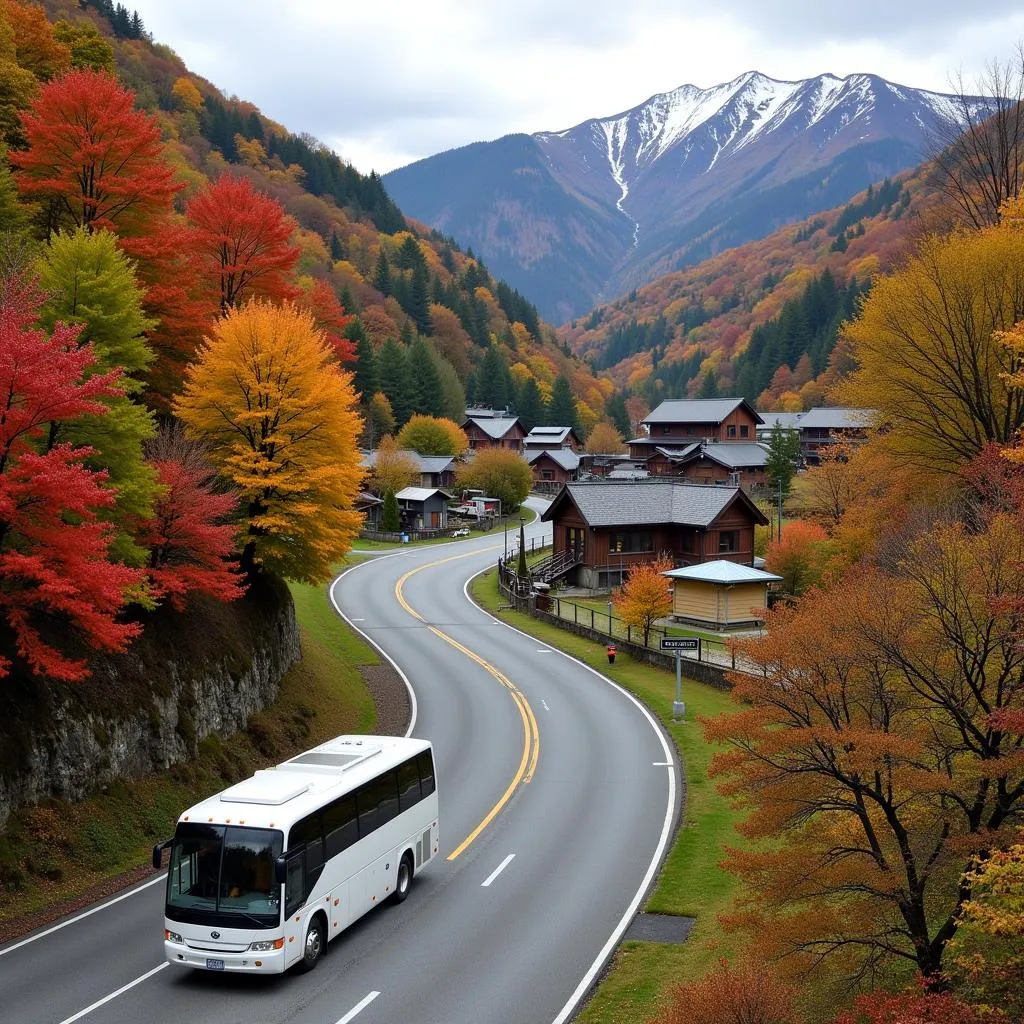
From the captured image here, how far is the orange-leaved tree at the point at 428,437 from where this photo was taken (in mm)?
107125

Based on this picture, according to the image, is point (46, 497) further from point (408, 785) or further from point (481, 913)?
point (481, 913)

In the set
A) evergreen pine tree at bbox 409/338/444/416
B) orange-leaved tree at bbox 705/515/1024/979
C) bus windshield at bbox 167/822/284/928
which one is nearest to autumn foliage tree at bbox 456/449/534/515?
evergreen pine tree at bbox 409/338/444/416

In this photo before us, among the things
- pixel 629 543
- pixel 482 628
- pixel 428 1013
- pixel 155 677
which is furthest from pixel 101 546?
Answer: pixel 629 543

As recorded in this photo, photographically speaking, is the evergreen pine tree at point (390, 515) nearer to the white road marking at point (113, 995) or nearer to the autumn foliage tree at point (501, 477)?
the autumn foliage tree at point (501, 477)

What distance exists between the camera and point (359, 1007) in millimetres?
16078

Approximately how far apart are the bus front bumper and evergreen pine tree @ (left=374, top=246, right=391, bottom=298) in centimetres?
14813

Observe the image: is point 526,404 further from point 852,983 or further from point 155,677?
point 852,983

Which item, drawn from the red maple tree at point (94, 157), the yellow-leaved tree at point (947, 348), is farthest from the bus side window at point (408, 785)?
the red maple tree at point (94, 157)

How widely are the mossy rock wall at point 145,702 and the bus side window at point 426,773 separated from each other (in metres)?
8.26

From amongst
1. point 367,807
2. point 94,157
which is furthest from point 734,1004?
point 94,157

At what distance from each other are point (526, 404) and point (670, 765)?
404ft

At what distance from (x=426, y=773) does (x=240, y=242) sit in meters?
33.2

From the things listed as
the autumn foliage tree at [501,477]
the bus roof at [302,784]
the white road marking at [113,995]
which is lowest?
the white road marking at [113,995]

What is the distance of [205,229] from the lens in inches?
1797
